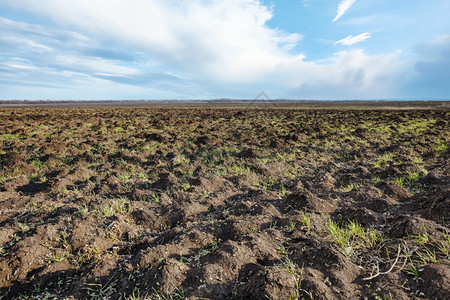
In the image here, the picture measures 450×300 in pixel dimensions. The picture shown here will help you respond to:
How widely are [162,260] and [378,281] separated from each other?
2181 mm

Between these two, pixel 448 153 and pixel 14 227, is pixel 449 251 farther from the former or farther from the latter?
pixel 448 153

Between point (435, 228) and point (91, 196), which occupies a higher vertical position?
point (435, 228)

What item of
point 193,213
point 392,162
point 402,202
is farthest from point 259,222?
point 392,162

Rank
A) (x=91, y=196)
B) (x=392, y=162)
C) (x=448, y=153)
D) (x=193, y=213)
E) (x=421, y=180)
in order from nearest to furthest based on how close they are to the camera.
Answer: (x=193, y=213) → (x=91, y=196) → (x=421, y=180) → (x=392, y=162) → (x=448, y=153)

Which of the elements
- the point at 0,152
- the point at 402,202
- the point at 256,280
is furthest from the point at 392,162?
the point at 0,152

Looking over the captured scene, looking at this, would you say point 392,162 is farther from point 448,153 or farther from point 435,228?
point 435,228

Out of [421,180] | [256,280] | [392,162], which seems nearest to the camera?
[256,280]

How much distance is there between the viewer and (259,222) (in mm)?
3787

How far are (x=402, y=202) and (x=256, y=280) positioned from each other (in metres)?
3.58

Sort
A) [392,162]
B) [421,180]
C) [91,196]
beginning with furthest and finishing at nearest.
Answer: [392,162] → [421,180] → [91,196]

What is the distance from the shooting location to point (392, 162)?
7531 mm

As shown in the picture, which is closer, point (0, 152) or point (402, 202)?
point (402, 202)

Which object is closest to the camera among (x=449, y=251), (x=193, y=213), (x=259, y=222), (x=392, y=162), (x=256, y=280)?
(x=256, y=280)

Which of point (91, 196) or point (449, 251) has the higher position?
point (449, 251)
